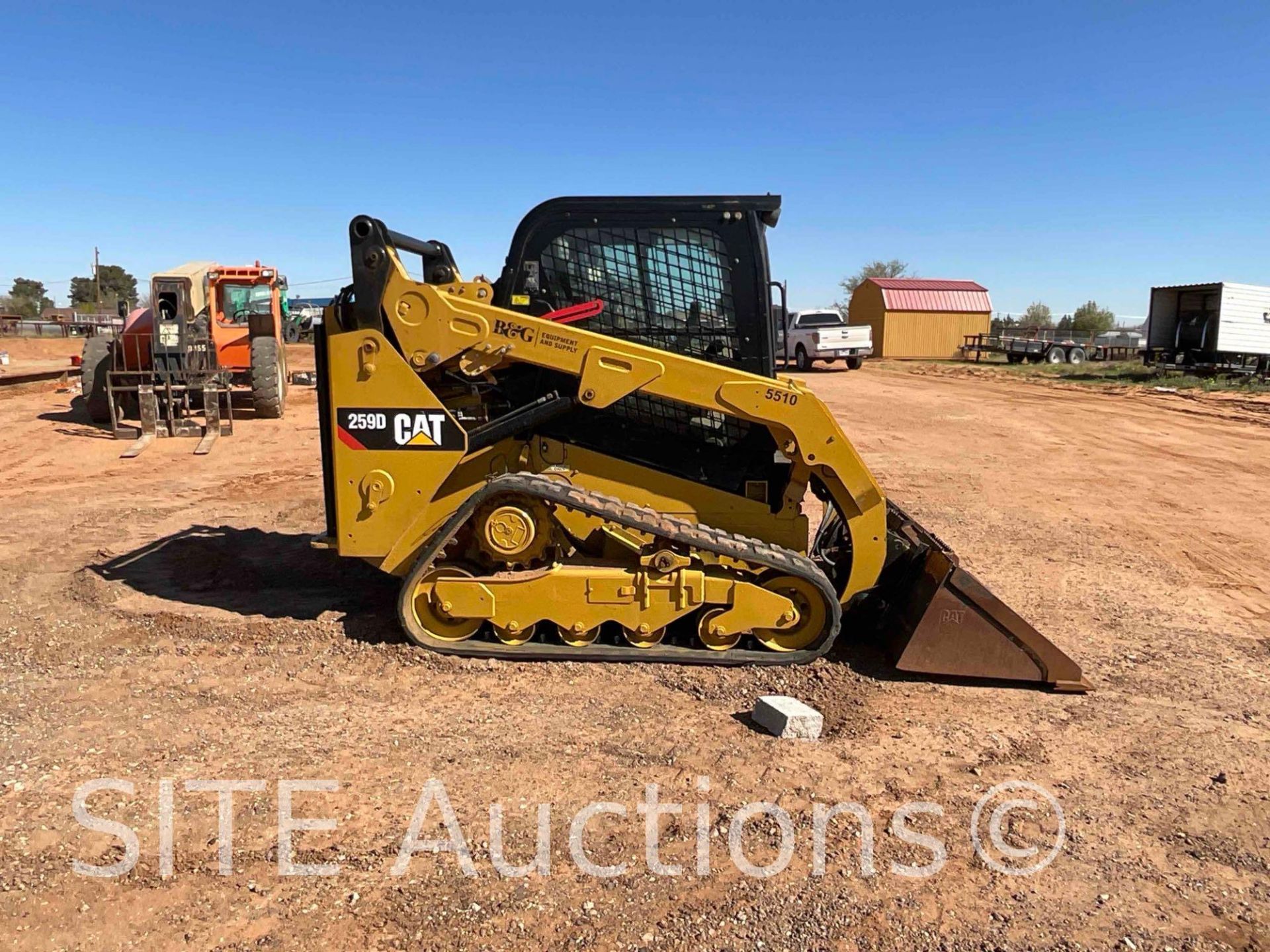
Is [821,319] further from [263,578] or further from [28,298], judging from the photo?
[28,298]

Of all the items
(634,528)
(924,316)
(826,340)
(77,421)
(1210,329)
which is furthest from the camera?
(924,316)

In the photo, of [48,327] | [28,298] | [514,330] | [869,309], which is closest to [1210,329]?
[869,309]

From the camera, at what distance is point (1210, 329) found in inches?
1041

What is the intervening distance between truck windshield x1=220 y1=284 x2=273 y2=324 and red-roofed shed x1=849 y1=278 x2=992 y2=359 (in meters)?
29.7

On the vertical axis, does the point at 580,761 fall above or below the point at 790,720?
below

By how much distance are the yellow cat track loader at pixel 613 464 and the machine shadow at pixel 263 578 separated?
2.19 feet

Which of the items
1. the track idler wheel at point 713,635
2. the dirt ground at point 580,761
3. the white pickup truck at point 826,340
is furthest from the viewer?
the white pickup truck at point 826,340

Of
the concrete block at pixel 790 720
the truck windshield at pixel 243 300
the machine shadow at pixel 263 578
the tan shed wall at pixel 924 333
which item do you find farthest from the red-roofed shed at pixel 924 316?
the concrete block at pixel 790 720

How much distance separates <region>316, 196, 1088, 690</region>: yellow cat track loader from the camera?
483 centimetres

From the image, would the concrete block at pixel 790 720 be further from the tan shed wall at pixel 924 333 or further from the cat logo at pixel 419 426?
the tan shed wall at pixel 924 333

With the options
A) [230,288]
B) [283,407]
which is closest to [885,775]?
[283,407]

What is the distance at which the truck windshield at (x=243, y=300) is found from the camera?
16625 mm

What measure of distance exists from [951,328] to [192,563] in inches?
1542
